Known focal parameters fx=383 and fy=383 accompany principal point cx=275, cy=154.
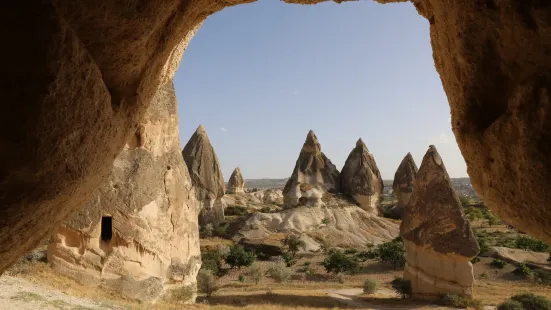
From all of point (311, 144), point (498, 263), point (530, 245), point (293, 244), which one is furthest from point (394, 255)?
point (311, 144)

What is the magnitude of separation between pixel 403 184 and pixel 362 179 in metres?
4.32

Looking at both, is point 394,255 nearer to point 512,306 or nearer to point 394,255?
point 394,255

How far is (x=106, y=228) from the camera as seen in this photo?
26.9 ft

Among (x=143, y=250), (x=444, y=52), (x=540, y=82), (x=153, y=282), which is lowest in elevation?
(x=153, y=282)

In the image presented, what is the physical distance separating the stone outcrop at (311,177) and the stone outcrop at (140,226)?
22311 mm

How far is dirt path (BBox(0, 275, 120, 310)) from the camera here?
6212 mm


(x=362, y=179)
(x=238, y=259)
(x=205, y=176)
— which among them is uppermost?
(x=205, y=176)

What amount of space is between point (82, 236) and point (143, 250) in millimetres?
1217

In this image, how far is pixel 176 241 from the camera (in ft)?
29.1

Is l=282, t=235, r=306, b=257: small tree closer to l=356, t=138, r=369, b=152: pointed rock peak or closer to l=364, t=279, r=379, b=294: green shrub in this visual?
l=364, t=279, r=379, b=294: green shrub

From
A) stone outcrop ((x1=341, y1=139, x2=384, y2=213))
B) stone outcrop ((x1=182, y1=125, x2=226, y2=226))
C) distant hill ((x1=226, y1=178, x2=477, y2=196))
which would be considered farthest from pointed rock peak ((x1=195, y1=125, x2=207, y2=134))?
distant hill ((x1=226, y1=178, x2=477, y2=196))

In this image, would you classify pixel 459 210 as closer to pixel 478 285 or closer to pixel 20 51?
pixel 478 285

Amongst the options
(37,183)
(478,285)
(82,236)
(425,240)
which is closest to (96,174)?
(37,183)

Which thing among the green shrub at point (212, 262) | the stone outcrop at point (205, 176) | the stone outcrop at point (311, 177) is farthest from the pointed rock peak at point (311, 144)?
the green shrub at point (212, 262)
